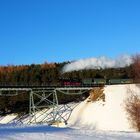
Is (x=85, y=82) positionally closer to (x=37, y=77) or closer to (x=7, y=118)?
(x=7, y=118)

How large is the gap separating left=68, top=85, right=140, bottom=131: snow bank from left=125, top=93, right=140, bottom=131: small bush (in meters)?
0.65

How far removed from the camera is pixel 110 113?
167ft

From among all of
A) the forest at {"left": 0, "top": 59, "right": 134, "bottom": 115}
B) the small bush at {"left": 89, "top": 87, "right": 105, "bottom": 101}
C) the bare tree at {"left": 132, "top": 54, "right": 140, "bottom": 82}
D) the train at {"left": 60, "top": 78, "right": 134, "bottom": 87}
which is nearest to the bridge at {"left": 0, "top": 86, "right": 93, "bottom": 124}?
the train at {"left": 60, "top": 78, "right": 134, "bottom": 87}

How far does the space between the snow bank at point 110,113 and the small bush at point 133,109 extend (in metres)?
0.65

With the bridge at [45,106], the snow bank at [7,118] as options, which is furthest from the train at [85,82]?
the snow bank at [7,118]

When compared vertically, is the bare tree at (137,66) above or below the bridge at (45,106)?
above

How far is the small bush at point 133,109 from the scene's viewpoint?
45719 mm

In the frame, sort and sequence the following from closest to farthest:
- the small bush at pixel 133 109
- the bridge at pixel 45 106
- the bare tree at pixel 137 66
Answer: the small bush at pixel 133 109 → the bare tree at pixel 137 66 → the bridge at pixel 45 106

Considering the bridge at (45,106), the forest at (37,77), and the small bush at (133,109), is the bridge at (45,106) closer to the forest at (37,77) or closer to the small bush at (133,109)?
the forest at (37,77)

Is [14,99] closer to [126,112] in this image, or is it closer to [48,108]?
[48,108]

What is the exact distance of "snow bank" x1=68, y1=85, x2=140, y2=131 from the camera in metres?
48.4

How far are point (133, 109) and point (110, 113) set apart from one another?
15.7ft

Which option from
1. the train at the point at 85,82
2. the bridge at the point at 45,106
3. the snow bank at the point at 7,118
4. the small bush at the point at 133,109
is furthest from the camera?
the train at the point at 85,82

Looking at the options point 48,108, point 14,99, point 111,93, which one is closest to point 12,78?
point 14,99
